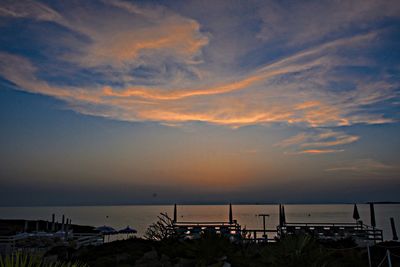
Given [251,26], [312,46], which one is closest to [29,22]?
[251,26]

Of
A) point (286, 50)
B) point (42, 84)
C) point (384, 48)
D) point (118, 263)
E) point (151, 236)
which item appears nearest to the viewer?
point (118, 263)

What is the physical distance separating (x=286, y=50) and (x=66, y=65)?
894 centimetres

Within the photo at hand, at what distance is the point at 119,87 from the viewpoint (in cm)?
1739

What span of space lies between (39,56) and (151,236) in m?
8.66

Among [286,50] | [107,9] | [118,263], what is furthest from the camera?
[286,50]

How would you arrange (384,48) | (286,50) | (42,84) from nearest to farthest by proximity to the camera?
(384,48)
(286,50)
(42,84)

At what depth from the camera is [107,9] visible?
13.0m

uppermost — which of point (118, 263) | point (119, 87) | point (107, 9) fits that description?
point (107, 9)

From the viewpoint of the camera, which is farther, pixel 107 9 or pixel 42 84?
pixel 42 84

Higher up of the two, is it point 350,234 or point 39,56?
point 39,56

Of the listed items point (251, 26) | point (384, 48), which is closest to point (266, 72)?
point (251, 26)

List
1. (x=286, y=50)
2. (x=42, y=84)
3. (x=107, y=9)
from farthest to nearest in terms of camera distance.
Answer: (x=42, y=84) → (x=286, y=50) → (x=107, y=9)

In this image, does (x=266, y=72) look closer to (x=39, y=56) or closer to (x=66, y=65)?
(x=66, y=65)

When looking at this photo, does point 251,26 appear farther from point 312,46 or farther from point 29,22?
point 29,22
